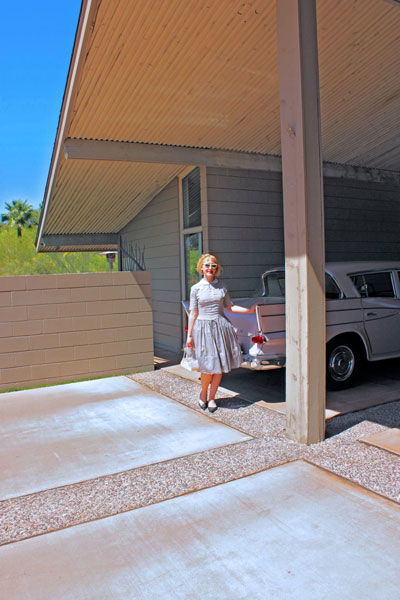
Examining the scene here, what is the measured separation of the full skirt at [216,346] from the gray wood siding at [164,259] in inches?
183

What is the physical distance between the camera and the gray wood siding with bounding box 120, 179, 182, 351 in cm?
1082

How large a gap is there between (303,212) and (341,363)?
290 cm

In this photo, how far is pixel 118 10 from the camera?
19.2ft

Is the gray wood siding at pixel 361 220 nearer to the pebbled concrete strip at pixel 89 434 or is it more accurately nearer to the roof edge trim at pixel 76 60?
the roof edge trim at pixel 76 60

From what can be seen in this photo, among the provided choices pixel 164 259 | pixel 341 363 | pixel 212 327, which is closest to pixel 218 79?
pixel 212 327

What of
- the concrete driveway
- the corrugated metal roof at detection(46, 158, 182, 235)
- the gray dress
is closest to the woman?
the gray dress

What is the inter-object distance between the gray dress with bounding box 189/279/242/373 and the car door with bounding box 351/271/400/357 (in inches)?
78.6

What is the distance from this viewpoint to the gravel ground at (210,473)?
370 centimetres

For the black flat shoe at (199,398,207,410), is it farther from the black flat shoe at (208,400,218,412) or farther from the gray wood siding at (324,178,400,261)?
the gray wood siding at (324,178,400,261)

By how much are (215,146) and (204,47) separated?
263cm

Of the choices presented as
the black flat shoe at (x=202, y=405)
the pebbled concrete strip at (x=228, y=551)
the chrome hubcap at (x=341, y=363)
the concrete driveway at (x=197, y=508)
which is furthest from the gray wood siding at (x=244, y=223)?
the pebbled concrete strip at (x=228, y=551)

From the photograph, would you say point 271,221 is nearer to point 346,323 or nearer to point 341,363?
point 346,323

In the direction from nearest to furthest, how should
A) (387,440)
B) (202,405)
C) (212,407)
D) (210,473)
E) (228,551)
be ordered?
(228,551) → (210,473) → (387,440) → (212,407) → (202,405)

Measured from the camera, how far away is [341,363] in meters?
6.75
